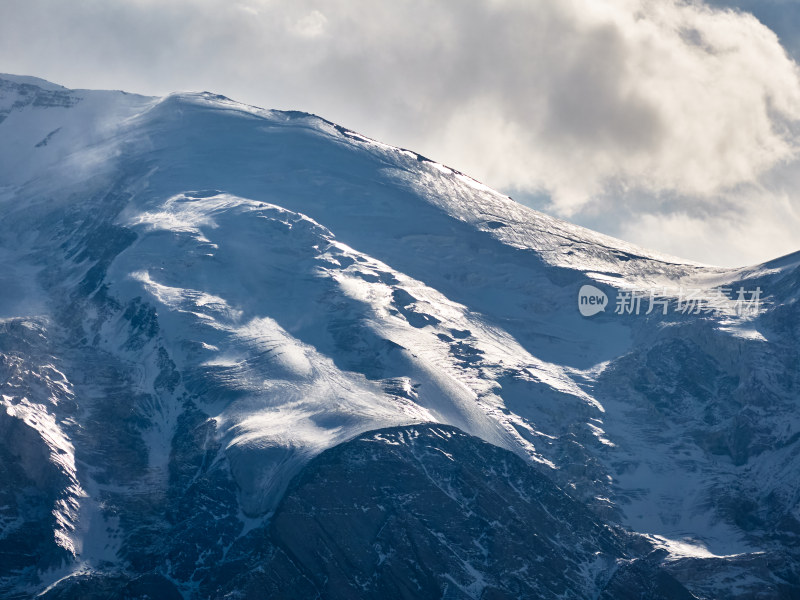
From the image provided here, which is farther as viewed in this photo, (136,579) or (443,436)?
(443,436)

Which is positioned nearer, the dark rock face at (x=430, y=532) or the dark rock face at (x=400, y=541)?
the dark rock face at (x=400, y=541)

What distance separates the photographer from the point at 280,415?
641 feet

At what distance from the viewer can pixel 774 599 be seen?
179 m

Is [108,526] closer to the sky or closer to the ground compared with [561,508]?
closer to the ground

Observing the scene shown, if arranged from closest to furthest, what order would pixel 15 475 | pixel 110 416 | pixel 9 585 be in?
1. pixel 9 585
2. pixel 15 475
3. pixel 110 416

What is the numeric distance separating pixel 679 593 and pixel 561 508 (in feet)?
64.7

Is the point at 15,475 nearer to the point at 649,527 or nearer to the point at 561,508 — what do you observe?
the point at 561,508

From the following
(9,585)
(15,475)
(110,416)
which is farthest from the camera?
(110,416)

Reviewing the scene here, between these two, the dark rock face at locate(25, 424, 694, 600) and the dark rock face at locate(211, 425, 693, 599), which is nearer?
the dark rock face at locate(25, 424, 694, 600)

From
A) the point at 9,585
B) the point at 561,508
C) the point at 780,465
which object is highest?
the point at 780,465

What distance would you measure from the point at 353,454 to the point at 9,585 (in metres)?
45.8

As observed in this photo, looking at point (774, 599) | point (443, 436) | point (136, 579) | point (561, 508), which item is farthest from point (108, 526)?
point (774, 599)

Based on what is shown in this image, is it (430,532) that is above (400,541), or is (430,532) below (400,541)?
above

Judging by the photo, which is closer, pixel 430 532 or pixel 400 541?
pixel 400 541
